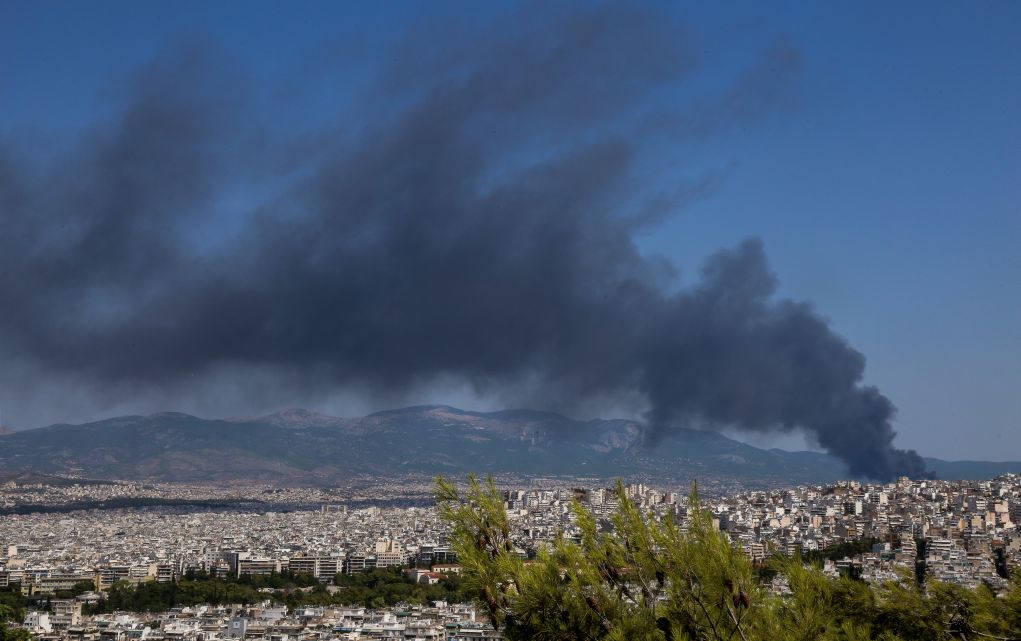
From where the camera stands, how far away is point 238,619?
3259 cm

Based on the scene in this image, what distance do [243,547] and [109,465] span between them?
14037cm

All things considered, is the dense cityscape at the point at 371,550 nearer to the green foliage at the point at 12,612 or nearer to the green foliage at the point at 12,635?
the green foliage at the point at 12,612

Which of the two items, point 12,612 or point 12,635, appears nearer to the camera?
point 12,635

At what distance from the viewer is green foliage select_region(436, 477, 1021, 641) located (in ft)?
16.5

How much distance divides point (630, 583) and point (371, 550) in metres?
52.2

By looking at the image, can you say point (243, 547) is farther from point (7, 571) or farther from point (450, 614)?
point (450, 614)

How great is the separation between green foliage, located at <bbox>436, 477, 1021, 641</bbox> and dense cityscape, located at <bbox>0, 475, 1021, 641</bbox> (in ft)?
0.62

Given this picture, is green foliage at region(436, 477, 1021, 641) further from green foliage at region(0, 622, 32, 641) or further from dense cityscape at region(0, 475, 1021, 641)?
green foliage at region(0, 622, 32, 641)

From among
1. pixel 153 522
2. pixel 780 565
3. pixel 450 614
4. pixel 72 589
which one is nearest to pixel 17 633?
pixel 450 614

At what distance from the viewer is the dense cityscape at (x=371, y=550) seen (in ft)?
95.3

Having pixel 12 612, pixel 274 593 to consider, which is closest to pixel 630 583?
pixel 12 612

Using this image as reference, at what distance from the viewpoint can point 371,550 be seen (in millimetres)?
56125

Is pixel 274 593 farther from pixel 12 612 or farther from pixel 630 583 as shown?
pixel 630 583

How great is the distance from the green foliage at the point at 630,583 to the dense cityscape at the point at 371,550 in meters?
0.19
